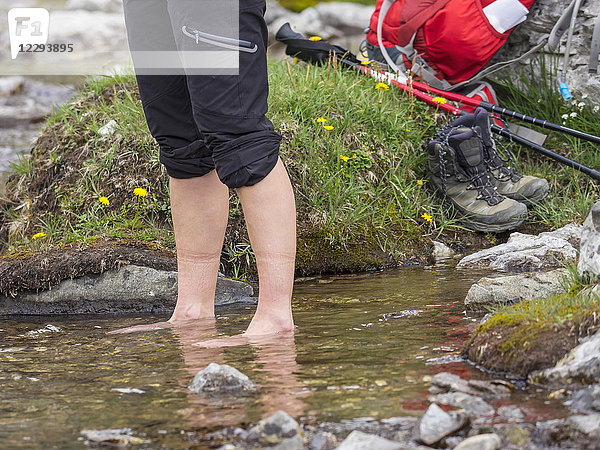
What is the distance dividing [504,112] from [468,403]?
3640 millimetres

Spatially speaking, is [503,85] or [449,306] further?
[503,85]

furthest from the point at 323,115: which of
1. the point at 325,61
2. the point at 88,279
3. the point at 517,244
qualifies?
the point at 88,279

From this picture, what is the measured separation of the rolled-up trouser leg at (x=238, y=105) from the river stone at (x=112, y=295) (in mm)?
1172

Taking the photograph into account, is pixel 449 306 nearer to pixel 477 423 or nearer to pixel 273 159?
pixel 273 159

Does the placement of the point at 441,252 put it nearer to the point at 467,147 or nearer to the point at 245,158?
the point at 467,147

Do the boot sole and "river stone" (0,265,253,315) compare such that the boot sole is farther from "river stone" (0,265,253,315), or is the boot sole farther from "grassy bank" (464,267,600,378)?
"grassy bank" (464,267,600,378)

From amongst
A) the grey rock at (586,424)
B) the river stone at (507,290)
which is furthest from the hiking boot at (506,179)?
the grey rock at (586,424)

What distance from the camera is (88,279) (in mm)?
3834

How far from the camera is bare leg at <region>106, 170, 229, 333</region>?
322 cm

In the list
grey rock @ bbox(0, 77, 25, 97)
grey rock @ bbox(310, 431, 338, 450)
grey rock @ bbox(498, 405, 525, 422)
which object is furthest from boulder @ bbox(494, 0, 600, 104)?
grey rock @ bbox(0, 77, 25, 97)

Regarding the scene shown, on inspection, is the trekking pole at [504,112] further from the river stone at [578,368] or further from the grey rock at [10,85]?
the grey rock at [10,85]

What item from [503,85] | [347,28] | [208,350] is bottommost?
[208,350]

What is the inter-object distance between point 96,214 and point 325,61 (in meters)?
2.23

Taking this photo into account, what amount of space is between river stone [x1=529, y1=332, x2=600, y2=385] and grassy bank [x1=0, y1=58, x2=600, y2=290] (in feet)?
7.67
